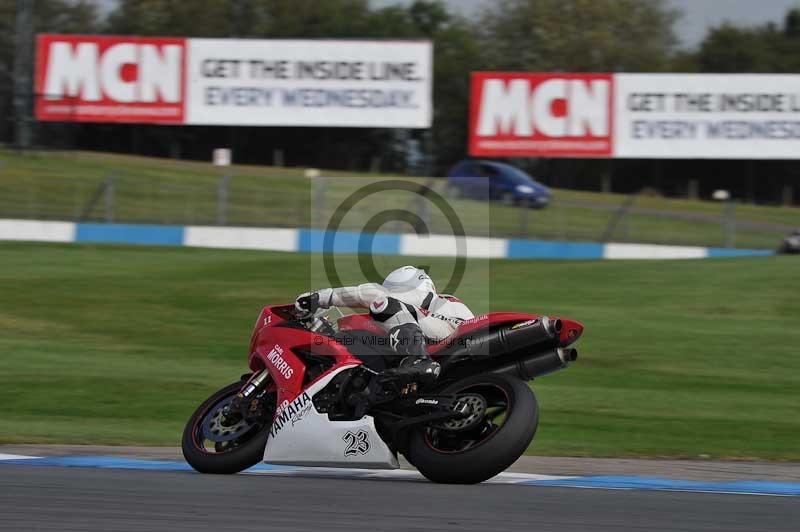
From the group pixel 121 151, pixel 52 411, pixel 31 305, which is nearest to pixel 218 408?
pixel 52 411

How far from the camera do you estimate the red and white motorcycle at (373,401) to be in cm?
661

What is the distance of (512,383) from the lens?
6.57 metres

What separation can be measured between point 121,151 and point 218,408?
31.1 metres

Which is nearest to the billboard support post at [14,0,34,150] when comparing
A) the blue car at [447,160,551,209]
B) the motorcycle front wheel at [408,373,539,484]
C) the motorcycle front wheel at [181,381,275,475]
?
the blue car at [447,160,551,209]

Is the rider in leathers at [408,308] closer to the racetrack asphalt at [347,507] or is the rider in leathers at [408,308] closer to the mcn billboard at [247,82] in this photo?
the racetrack asphalt at [347,507]

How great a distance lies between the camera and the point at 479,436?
6.77 metres

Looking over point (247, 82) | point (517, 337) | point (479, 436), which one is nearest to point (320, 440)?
point (479, 436)

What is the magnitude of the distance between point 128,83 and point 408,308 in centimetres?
2944

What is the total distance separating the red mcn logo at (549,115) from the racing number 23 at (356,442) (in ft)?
92.2

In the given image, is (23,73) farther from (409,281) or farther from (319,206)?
(409,281)

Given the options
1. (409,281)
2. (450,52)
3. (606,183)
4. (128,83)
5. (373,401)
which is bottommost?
(373,401)

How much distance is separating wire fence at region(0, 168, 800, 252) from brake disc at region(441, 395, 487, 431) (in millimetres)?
18359

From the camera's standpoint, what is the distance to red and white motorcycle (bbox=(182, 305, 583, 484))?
6609 mm

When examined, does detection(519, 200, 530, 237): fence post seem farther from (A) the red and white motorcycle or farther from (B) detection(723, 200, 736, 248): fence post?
(A) the red and white motorcycle
